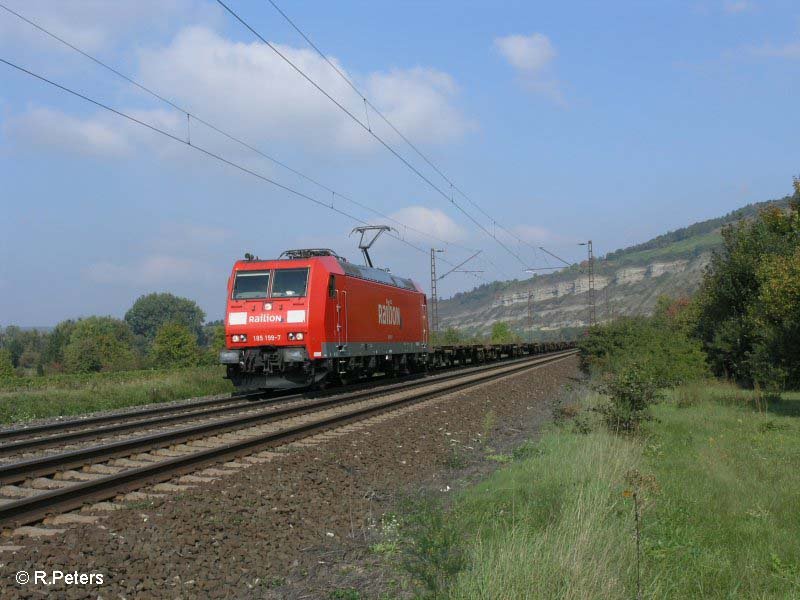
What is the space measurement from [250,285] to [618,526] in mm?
14453

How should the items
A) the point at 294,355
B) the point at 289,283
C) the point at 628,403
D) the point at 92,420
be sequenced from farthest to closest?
the point at 289,283, the point at 294,355, the point at 92,420, the point at 628,403

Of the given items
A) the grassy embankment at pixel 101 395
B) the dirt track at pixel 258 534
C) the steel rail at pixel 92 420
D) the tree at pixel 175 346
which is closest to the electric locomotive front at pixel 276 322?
the steel rail at pixel 92 420

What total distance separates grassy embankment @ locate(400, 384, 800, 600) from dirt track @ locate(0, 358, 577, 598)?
80 cm

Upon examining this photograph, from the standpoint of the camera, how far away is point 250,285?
63.2ft

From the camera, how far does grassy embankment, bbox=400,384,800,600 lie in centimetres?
478

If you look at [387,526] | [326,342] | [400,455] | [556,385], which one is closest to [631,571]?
[387,526]

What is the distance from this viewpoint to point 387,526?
6.97 meters

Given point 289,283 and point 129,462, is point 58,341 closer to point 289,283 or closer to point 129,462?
point 289,283

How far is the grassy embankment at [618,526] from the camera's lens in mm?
4777

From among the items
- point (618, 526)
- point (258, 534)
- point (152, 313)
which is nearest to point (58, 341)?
point (152, 313)

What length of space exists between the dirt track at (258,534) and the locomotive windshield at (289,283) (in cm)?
794

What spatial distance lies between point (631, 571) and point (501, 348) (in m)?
47.4

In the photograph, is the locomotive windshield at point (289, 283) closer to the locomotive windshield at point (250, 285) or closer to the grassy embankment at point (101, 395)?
the locomotive windshield at point (250, 285)

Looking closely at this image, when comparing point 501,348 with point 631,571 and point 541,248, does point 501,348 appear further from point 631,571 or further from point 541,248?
point 631,571
